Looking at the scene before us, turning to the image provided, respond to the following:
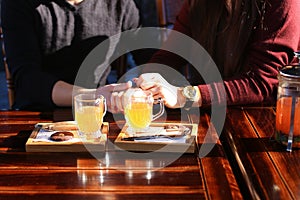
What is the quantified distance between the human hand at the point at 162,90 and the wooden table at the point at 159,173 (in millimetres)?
208

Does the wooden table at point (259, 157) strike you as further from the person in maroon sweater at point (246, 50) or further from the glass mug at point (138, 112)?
the glass mug at point (138, 112)

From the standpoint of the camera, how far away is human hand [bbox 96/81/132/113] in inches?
58.8

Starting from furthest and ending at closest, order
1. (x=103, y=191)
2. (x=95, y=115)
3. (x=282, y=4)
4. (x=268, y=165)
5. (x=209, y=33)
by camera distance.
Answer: (x=209, y=33) < (x=282, y=4) < (x=95, y=115) < (x=268, y=165) < (x=103, y=191)

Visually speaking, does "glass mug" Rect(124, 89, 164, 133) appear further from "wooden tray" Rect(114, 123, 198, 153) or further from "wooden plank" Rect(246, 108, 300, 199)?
"wooden plank" Rect(246, 108, 300, 199)

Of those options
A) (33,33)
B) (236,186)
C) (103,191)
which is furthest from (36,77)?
(236,186)

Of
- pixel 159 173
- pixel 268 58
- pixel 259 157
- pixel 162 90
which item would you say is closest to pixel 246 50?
pixel 268 58

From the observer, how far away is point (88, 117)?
126 cm

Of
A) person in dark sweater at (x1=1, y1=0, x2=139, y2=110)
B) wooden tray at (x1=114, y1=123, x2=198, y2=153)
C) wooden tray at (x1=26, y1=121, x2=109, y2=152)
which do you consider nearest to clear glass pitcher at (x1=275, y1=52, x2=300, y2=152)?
wooden tray at (x1=114, y1=123, x2=198, y2=153)

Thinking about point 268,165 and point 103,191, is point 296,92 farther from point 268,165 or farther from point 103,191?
point 103,191

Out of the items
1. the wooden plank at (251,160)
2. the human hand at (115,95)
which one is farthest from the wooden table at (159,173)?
the human hand at (115,95)

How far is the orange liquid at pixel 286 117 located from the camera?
119 cm

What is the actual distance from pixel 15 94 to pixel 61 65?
0.22 meters

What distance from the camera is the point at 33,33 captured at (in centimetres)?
190

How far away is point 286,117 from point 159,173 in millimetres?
353
